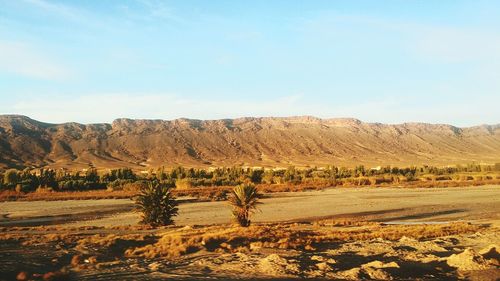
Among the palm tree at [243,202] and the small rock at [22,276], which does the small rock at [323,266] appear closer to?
the small rock at [22,276]

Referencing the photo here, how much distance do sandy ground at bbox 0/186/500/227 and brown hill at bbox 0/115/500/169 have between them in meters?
73.8

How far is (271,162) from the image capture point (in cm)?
13000

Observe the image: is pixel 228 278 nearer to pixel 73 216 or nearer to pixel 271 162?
pixel 73 216

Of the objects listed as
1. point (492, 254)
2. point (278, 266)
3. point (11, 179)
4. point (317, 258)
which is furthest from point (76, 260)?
point (11, 179)

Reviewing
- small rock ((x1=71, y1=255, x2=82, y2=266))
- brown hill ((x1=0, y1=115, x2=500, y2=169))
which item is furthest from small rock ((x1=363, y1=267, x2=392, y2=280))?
brown hill ((x1=0, y1=115, x2=500, y2=169))

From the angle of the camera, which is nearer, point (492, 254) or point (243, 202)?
point (492, 254)

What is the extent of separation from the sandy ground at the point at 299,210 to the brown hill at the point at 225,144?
73.8 m

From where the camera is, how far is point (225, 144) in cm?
15050

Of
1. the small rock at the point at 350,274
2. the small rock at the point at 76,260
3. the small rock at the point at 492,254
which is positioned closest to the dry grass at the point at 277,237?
the small rock at the point at 76,260

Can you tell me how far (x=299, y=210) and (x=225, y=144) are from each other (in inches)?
4503

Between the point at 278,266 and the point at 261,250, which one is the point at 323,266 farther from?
the point at 261,250

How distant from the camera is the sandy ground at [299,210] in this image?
3168cm

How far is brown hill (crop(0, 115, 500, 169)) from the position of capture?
126438mm

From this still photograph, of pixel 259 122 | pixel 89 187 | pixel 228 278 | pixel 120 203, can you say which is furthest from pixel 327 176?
pixel 259 122
